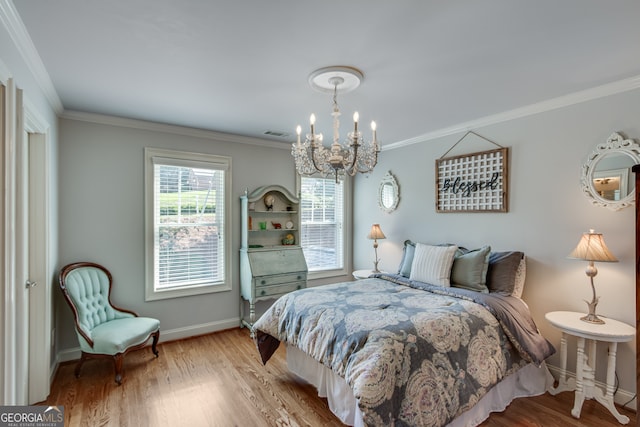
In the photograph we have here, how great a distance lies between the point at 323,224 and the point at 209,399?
9.78ft

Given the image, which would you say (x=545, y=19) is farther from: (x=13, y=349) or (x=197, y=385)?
(x=197, y=385)

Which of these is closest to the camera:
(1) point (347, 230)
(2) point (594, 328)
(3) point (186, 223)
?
(2) point (594, 328)

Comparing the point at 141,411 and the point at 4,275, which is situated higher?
the point at 4,275

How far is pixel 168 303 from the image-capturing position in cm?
375

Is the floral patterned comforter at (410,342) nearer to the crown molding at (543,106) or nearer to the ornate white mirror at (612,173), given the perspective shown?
the ornate white mirror at (612,173)

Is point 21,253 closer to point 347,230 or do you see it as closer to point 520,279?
point 520,279

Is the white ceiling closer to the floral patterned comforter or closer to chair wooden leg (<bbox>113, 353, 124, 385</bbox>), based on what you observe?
the floral patterned comforter

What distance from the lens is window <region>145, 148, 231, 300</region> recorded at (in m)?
3.65

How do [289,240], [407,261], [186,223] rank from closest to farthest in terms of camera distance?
[407,261] < [186,223] < [289,240]

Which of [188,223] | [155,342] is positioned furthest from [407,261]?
[155,342]

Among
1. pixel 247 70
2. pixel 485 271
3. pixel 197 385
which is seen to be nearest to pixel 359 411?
pixel 197 385

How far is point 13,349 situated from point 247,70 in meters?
2.17

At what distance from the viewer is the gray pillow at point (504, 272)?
2.94 metres

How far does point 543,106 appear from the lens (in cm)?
296
